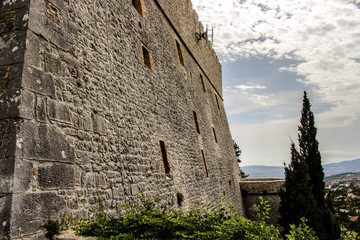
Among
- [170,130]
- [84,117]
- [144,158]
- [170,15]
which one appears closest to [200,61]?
[170,15]

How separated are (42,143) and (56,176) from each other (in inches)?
18.3

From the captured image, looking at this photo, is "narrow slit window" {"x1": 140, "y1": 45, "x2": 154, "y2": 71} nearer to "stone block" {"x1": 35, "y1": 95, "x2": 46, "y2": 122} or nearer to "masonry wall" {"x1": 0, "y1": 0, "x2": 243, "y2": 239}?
"masonry wall" {"x1": 0, "y1": 0, "x2": 243, "y2": 239}

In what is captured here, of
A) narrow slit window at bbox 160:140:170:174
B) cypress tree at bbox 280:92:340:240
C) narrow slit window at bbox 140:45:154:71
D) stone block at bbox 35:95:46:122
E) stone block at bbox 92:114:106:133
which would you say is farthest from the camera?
cypress tree at bbox 280:92:340:240

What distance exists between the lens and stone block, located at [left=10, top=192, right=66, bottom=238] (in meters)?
2.49

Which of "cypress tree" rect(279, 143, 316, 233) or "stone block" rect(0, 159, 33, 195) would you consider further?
"cypress tree" rect(279, 143, 316, 233)

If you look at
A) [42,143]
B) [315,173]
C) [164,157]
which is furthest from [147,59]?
[315,173]

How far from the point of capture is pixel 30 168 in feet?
9.13

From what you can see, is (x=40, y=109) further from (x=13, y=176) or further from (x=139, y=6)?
(x=139, y=6)

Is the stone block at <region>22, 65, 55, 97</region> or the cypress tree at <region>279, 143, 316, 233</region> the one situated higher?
the stone block at <region>22, 65, 55, 97</region>

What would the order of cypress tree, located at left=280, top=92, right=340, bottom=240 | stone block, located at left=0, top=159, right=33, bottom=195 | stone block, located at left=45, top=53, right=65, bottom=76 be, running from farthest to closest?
1. cypress tree, located at left=280, top=92, right=340, bottom=240
2. stone block, located at left=45, top=53, right=65, bottom=76
3. stone block, located at left=0, top=159, right=33, bottom=195

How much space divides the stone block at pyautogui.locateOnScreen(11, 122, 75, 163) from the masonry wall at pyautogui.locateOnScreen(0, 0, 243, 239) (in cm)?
1

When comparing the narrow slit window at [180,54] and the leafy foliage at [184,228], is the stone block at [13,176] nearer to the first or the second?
the leafy foliage at [184,228]

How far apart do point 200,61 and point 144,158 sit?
34.4ft

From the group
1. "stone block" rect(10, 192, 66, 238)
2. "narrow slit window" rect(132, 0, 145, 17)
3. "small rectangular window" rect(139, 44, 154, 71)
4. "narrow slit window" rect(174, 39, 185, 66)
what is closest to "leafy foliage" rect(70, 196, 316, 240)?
"stone block" rect(10, 192, 66, 238)
